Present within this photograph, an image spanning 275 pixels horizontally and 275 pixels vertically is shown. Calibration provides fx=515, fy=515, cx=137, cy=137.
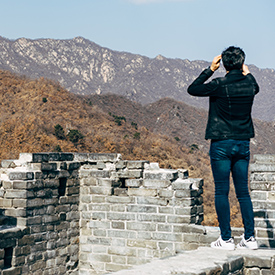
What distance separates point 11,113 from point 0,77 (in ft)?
25.8

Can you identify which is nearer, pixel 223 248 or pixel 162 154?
pixel 223 248

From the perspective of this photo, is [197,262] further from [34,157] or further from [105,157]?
[105,157]

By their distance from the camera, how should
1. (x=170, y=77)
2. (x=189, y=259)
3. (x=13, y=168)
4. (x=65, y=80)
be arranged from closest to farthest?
(x=189, y=259)
(x=13, y=168)
(x=65, y=80)
(x=170, y=77)

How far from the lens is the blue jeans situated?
5579 millimetres

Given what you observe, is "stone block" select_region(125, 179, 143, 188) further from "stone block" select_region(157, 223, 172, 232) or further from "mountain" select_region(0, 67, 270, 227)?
"mountain" select_region(0, 67, 270, 227)

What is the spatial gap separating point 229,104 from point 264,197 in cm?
203

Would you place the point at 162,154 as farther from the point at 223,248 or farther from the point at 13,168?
the point at 223,248

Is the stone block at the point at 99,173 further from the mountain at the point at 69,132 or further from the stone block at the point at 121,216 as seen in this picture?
the mountain at the point at 69,132

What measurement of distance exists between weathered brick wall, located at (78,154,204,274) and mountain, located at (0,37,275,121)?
7030cm

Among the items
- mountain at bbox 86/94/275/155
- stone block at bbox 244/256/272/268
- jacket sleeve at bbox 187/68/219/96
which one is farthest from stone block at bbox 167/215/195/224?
mountain at bbox 86/94/275/155

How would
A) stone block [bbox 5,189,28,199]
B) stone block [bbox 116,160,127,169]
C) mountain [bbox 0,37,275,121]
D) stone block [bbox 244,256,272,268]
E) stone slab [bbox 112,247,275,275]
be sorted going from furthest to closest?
mountain [bbox 0,37,275,121] → stone block [bbox 116,160,127,169] → stone block [bbox 5,189,28,199] → stone block [bbox 244,256,272,268] → stone slab [bbox 112,247,275,275]

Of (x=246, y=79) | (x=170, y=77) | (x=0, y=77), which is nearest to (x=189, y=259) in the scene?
(x=246, y=79)

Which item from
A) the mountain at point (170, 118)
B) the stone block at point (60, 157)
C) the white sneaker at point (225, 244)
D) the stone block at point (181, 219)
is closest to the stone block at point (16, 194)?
the stone block at point (60, 157)

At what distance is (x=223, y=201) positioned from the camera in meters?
5.66
